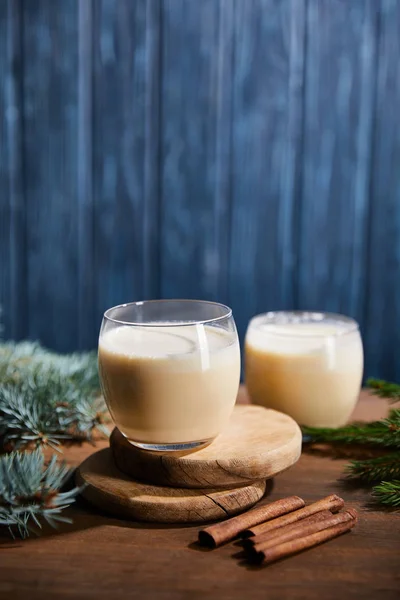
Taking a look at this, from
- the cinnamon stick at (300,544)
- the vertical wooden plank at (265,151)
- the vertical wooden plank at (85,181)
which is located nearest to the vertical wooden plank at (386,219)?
the vertical wooden plank at (265,151)

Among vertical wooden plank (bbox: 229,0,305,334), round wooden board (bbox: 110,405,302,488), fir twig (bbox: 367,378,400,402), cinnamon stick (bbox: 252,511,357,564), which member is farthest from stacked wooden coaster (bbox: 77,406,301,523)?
vertical wooden plank (bbox: 229,0,305,334)

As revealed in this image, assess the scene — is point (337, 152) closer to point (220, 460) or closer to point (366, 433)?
point (366, 433)

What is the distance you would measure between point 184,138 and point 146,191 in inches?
6.1

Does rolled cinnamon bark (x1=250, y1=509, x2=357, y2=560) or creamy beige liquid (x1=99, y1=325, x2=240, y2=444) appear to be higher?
creamy beige liquid (x1=99, y1=325, x2=240, y2=444)

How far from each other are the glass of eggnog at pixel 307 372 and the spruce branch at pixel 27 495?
0.38 metres

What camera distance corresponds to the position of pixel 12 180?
183 cm

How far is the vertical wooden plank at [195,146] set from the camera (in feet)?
5.74

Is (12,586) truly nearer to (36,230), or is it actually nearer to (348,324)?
(348,324)

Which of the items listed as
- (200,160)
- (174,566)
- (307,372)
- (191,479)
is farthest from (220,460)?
(200,160)

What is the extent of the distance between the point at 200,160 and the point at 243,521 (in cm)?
112

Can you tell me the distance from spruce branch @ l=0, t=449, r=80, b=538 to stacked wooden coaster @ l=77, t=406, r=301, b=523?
50 millimetres

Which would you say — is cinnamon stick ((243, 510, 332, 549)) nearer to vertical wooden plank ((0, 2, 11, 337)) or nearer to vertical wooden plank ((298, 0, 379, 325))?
vertical wooden plank ((298, 0, 379, 325))

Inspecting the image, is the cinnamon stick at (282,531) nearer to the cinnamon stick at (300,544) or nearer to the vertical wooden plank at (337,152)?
the cinnamon stick at (300,544)

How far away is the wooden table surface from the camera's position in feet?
2.43
